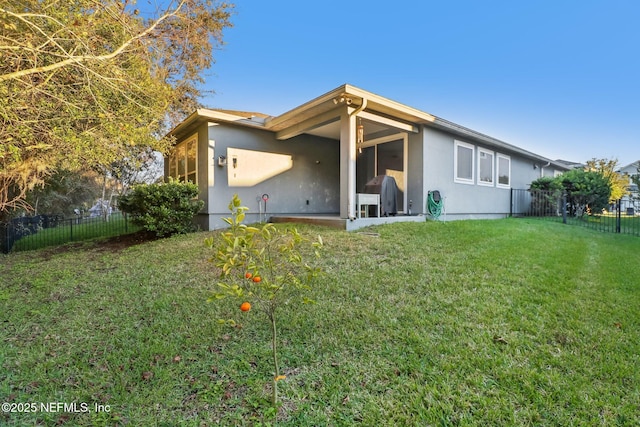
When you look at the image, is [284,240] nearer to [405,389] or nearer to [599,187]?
→ [405,389]

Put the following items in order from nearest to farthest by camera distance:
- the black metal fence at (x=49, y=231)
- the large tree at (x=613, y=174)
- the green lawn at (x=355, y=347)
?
the green lawn at (x=355, y=347)
the black metal fence at (x=49, y=231)
the large tree at (x=613, y=174)

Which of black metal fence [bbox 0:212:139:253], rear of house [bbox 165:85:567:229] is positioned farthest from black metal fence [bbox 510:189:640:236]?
black metal fence [bbox 0:212:139:253]

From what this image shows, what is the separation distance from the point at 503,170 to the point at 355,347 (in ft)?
39.1

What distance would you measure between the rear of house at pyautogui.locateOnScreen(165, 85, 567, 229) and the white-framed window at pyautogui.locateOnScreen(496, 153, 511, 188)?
0.13m

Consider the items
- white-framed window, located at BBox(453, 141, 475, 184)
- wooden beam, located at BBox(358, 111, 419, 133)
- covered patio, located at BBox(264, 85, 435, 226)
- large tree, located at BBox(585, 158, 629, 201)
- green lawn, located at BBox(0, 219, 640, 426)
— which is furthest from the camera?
large tree, located at BBox(585, 158, 629, 201)

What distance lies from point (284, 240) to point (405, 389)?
13.6 ft

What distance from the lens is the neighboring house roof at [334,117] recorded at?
21.9ft

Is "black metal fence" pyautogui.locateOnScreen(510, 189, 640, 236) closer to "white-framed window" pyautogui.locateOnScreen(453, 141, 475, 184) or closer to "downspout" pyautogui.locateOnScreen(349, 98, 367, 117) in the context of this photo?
"white-framed window" pyautogui.locateOnScreen(453, 141, 475, 184)

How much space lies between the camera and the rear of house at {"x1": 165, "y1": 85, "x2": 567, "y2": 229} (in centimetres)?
719

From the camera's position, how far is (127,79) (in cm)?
498

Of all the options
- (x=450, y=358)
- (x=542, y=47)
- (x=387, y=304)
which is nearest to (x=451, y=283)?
(x=387, y=304)

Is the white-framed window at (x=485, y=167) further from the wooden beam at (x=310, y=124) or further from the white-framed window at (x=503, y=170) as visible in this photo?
the wooden beam at (x=310, y=124)

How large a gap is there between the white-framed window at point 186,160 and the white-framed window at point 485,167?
31.7 feet

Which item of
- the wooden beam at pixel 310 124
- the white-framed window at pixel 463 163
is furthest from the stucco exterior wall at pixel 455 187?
the wooden beam at pixel 310 124
